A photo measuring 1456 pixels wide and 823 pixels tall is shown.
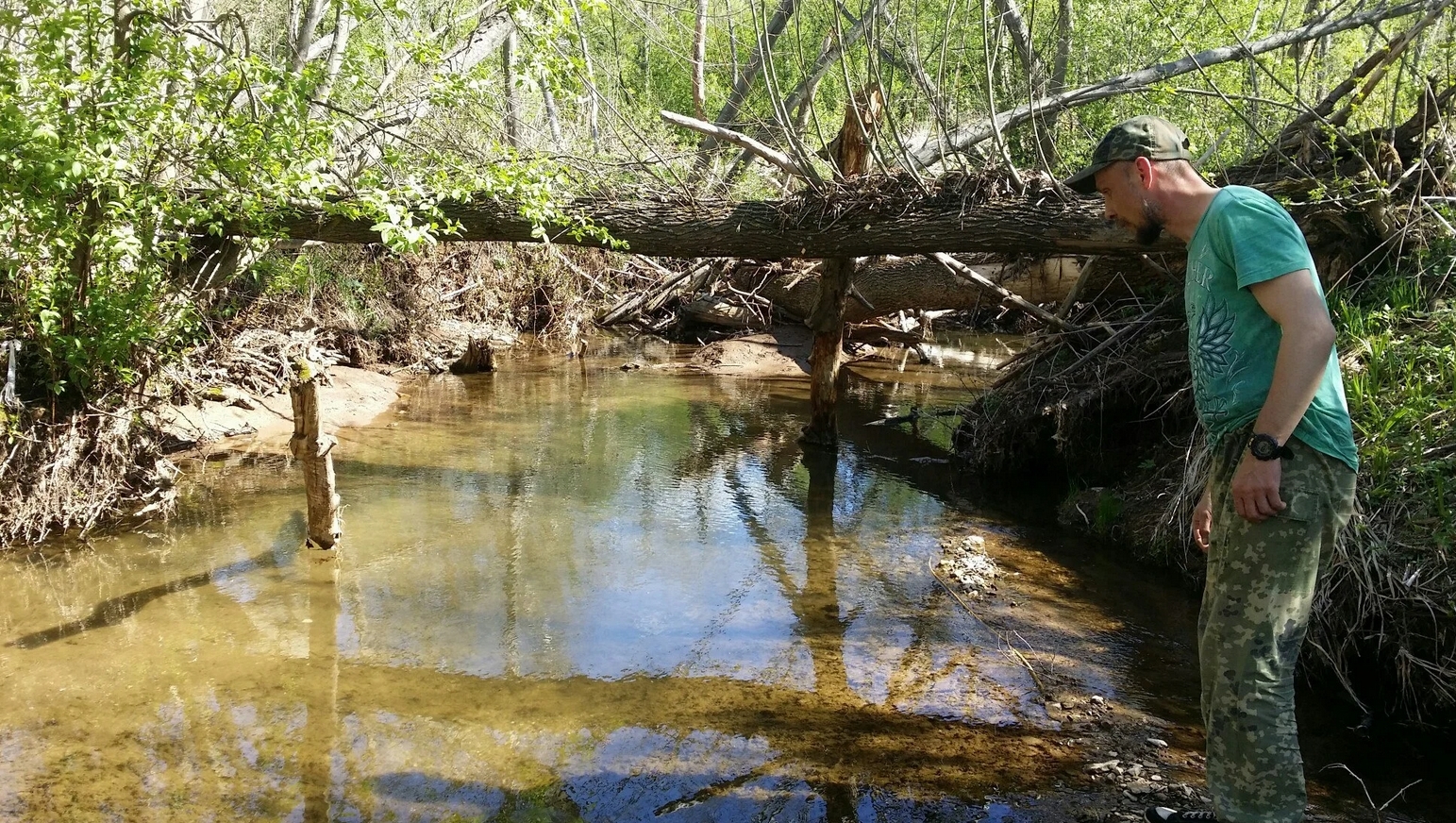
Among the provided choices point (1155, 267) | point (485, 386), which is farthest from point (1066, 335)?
point (485, 386)

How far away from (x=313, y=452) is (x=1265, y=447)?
16.5 feet

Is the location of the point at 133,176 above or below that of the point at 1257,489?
above

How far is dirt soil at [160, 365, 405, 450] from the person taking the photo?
25.9 ft

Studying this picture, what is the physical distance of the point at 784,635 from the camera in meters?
5.11

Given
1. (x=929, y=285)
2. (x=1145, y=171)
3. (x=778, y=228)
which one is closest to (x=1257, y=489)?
(x=1145, y=171)

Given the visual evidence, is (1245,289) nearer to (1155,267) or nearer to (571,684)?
(571,684)

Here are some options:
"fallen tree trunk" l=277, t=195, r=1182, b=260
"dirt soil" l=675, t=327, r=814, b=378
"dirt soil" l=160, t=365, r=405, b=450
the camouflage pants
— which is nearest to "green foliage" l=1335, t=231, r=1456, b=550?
"fallen tree trunk" l=277, t=195, r=1182, b=260

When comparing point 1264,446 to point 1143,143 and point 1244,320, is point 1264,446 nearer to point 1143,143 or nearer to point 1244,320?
point 1244,320

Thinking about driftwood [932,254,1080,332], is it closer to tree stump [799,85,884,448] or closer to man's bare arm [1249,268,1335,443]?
tree stump [799,85,884,448]

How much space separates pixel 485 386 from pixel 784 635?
7593 mm

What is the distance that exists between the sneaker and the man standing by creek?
0.33 m

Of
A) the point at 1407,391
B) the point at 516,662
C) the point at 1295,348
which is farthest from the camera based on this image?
the point at 1407,391

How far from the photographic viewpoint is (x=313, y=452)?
564 cm

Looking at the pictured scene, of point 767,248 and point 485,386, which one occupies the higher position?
point 767,248
